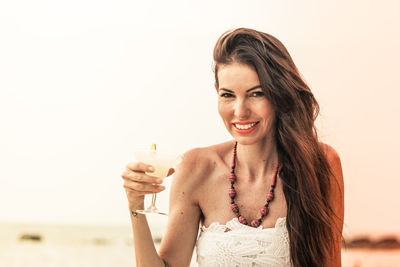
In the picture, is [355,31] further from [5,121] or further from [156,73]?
[5,121]

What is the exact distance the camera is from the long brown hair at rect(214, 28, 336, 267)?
2219 mm

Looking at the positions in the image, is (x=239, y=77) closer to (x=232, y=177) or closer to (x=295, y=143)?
(x=295, y=143)

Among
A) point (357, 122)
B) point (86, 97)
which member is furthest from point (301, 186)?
point (86, 97)

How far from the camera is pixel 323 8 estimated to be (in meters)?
3.68

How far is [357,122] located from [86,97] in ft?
7.05

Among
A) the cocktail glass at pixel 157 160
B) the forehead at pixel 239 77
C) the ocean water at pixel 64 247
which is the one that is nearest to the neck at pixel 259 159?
the forehead at pixel 239 77

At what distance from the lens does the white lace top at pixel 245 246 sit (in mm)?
2229

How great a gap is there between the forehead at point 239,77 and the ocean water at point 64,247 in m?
2.55

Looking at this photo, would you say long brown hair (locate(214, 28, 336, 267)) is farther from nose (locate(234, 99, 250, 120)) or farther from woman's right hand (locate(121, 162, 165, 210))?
woman's right hand (locate(121, 162, 165, 210))

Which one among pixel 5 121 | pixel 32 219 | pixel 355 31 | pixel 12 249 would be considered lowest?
pixel 12 249

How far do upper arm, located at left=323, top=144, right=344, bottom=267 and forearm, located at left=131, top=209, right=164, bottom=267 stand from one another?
84cm

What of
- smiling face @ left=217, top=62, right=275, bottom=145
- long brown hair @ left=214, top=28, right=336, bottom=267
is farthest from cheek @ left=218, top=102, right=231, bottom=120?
long brown hair @ left=214, top=28, right=336, bottom=267

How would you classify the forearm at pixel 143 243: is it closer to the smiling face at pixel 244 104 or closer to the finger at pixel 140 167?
the finger at pixel 140 167

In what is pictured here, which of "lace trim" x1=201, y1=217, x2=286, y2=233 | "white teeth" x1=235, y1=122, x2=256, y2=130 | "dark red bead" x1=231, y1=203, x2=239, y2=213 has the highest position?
"white teeth" x1=235, y1=122, x2=256, y2=130
